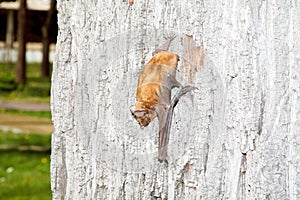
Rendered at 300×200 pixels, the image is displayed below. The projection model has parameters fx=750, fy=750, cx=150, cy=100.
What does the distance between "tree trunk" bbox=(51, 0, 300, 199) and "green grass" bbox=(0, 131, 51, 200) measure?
4104mm

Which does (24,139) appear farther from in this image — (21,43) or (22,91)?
(22,91)

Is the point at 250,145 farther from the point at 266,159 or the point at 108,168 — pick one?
the point at 108,168

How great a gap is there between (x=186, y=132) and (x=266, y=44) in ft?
0.62

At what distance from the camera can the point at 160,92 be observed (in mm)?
1214

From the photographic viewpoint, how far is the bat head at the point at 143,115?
122 centimetres

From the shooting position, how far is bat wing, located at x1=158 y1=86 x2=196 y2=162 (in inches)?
47.8

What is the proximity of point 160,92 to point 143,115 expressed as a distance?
47mm

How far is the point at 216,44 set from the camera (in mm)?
1195

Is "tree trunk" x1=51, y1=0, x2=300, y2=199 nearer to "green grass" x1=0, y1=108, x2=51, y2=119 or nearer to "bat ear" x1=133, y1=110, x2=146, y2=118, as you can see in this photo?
"bat ear" x1=133, y1=110, x2=146, y2=118

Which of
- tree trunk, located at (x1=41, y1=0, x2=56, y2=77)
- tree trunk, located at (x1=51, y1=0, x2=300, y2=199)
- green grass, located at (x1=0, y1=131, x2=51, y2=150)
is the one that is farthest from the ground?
tree trunk, located at (x1=51, y1=0, x2=300, y2=199)

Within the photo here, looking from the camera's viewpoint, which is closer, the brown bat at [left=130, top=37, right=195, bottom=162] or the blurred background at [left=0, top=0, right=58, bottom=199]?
Answer: the brown bat at [left=130, top=37, right=195, bottom=162]

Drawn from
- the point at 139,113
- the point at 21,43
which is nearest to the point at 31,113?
the point at 21,43

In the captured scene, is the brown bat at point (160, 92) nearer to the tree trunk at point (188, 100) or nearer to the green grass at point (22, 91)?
the tree trunk at point (188, 100)

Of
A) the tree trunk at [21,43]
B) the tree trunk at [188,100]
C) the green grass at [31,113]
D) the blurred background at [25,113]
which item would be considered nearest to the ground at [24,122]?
the blurred background at [25,113]
